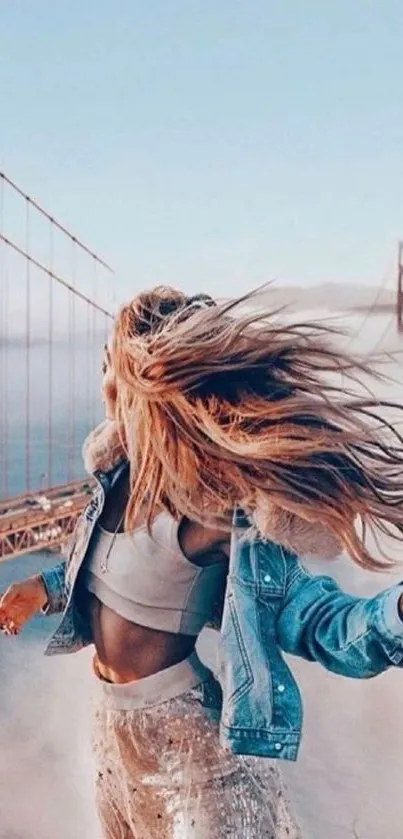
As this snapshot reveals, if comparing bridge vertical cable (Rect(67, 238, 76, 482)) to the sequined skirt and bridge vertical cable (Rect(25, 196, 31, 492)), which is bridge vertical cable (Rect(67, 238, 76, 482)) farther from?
the sequined skirt

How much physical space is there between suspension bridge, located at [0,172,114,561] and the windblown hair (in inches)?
8.3

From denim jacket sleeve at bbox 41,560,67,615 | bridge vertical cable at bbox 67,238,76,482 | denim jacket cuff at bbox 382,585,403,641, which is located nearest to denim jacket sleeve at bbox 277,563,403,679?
denim jacket cuff at bbox 382,585,403,641

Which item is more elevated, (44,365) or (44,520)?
(44,365)

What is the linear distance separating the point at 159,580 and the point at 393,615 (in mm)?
372

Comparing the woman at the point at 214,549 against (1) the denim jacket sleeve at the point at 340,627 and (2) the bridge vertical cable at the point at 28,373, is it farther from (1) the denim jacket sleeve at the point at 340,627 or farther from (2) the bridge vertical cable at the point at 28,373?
(2) the bridge vertical cable at the point at 28,373

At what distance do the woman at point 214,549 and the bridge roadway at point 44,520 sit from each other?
0.33 ft

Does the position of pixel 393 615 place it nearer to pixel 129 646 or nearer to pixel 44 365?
pixel 129 646

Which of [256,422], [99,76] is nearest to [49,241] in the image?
[99,76]

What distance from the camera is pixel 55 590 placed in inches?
54.4

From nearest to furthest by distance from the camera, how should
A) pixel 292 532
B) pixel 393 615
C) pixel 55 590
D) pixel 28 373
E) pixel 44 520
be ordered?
pixel 393 615
pixel 292 532
pixel 55 590
pixel 44 520
pixel 28 373

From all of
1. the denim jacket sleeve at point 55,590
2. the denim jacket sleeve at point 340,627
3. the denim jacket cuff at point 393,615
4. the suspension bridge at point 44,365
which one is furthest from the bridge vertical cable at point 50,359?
the denim jacket cuff at point 393,615

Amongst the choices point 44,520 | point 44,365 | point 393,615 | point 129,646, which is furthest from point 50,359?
point 393,615

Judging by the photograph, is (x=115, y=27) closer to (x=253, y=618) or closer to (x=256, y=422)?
(x=256, y=422)

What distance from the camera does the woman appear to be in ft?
3.94
